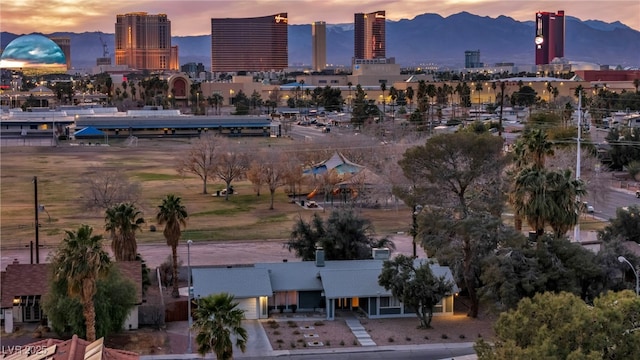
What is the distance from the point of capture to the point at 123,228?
129 feet

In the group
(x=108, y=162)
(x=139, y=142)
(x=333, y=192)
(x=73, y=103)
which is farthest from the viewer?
(x=73, y=103)

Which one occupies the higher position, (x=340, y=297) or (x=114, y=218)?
(x=114, y=218)

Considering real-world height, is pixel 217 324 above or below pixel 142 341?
above

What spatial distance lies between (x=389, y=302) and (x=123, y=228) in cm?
A: 1220

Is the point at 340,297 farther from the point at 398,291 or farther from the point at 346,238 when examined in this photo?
the point at 346,238

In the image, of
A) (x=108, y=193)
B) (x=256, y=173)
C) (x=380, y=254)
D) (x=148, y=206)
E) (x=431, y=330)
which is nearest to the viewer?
(x=431, y=330)

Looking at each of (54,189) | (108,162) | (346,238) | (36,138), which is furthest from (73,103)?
(346,238)

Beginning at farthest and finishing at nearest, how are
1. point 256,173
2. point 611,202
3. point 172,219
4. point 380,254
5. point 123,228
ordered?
1. point 256,173
2. point 611,202
3. point 380,254
4. point 172,219
5. point 123,228

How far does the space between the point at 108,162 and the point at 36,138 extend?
133 feet

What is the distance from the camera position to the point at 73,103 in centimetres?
19925

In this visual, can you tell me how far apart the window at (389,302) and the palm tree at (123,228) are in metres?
11.2

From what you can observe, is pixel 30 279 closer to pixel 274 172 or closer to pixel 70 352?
pixel 70 352

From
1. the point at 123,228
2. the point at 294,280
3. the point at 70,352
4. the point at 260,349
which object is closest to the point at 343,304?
the point at 294,280

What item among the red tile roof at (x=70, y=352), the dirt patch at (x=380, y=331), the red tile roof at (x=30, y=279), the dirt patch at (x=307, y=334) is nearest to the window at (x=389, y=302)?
the dirt patch at (x=380, y=331)
